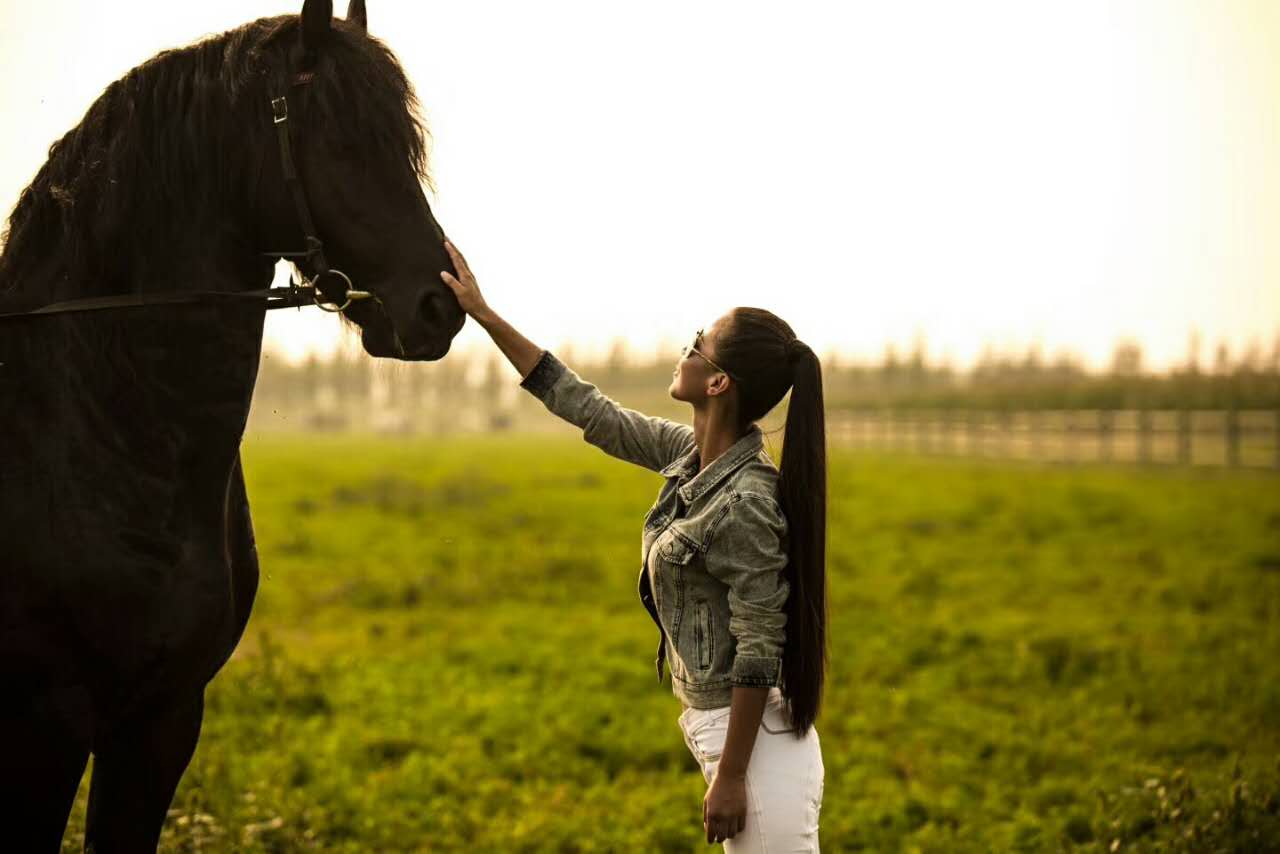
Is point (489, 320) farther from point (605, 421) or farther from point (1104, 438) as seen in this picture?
point (1104, 438)

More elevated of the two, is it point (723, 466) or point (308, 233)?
point (308, 233)

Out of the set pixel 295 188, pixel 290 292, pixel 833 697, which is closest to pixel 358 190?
pixel 295 188

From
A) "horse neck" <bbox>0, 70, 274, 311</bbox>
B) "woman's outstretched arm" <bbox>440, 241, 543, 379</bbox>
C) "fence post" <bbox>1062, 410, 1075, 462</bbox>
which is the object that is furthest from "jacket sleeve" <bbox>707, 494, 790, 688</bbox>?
"fence post" <bbox>1062, 410, 1075, 462</bbox>

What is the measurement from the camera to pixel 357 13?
272 centimetres

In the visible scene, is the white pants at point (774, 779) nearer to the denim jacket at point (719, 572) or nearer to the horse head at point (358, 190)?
the denim jacket at point (719, 572)

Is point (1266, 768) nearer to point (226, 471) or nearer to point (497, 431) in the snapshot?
point (226, 471)

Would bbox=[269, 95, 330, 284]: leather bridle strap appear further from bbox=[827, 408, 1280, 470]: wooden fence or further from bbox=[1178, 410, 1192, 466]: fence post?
bbox=[1178, 410, 1192, 466]: fence post

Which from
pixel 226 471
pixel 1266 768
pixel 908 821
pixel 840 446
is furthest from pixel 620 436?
pixel 840 446

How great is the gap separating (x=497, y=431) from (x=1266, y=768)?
79640mm

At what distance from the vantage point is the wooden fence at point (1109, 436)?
78.9 ft

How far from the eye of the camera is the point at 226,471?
2.51 meters

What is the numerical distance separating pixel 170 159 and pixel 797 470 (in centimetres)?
154

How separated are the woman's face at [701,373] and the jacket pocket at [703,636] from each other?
1.62 feet

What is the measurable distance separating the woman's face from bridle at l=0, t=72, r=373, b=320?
0.75 m
